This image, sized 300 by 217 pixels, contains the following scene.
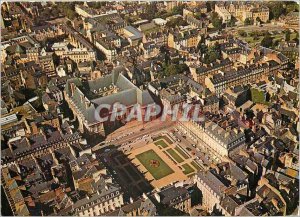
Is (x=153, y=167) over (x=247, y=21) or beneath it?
beneath

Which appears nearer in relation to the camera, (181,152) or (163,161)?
(163,161)

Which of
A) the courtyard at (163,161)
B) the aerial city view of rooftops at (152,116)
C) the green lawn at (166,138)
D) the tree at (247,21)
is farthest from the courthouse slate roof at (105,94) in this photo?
the tree at (247,21)

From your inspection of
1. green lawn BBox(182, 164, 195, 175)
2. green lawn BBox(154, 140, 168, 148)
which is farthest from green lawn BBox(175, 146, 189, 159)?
green lawn BBox(182, 164, 195, 175)

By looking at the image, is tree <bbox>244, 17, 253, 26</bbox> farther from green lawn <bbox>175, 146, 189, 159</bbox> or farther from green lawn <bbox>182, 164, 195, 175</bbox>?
green lawn <bbox>182, 164, 195, 175</bbox>

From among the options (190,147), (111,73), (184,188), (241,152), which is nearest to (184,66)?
(111,73)

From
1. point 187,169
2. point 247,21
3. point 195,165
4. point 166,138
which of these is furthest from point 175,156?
point 247,21

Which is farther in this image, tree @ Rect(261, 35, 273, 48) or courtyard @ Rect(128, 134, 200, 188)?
tree @ Rect(261, 35, 273, 48)

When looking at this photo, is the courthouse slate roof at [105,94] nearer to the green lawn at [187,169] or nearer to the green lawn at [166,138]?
the green lawn at [166,138]

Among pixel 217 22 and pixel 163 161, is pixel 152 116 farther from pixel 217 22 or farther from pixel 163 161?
pixel 217 22
